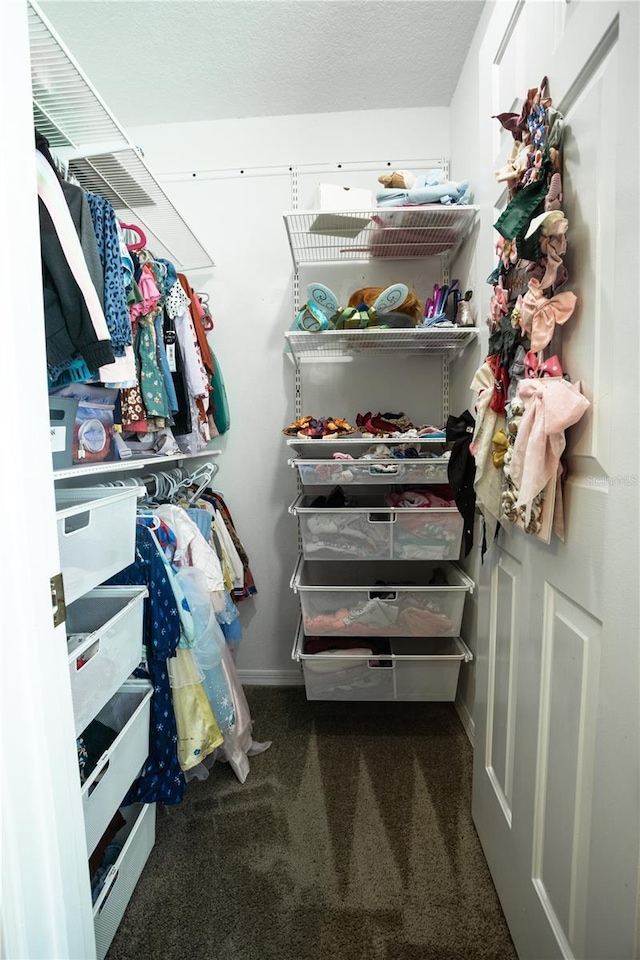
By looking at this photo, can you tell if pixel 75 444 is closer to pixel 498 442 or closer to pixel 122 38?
pixel 498 442

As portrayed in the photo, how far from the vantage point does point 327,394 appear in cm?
207

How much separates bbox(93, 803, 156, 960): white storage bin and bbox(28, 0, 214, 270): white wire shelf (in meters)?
1.82

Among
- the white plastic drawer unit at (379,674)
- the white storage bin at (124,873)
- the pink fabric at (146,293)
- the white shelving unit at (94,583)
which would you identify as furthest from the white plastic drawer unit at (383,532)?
the white storage bin at (124,873)

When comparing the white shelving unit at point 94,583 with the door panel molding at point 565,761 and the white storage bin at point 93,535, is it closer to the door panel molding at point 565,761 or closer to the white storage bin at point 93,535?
the white storage bin at point 93,535

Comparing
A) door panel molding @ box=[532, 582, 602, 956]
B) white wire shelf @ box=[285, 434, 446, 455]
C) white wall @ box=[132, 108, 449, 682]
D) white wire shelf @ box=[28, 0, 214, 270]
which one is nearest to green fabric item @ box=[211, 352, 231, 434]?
white wall @ box=[132, 108, 449, 682]

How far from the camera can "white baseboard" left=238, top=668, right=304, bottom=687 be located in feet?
7.19

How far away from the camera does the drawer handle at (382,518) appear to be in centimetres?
164

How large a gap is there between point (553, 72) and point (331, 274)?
1280mm

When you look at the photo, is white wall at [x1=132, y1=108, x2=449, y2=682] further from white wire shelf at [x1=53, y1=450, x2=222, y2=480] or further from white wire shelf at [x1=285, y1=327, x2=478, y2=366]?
white wire shelf at [x1=53, y1=450, x2=222, y2=480]

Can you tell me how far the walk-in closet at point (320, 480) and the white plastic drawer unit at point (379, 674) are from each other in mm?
14

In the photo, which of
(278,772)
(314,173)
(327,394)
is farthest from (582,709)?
(314,173)

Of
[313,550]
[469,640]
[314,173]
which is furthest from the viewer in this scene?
[314,173]

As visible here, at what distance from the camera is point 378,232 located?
69.6 inches

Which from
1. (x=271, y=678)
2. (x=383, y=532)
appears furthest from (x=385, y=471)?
(x=271, y=678)
